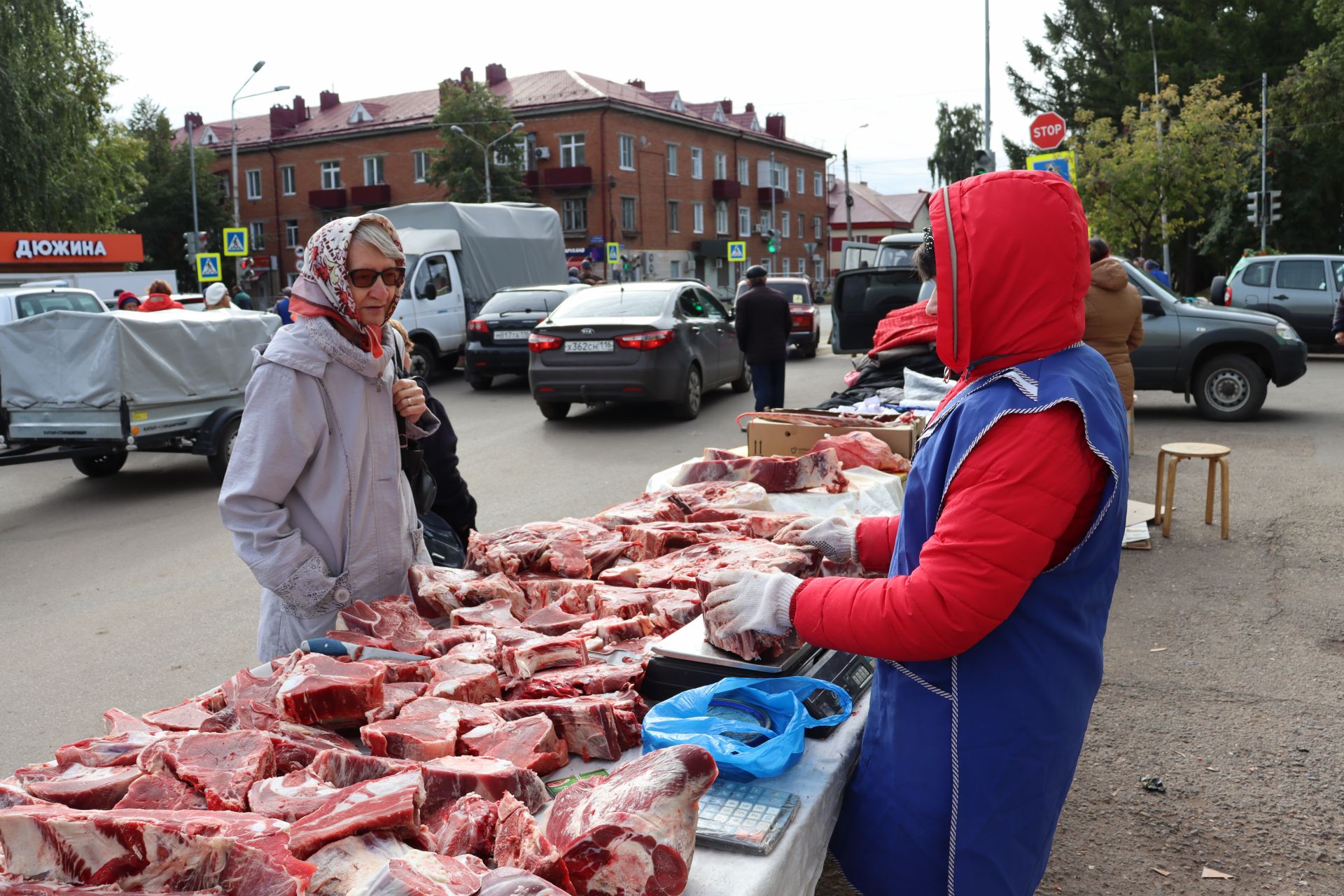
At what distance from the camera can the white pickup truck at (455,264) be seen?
61.9 feet

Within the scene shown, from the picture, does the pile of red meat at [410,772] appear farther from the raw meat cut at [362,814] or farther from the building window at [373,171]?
the building window at [373,171]

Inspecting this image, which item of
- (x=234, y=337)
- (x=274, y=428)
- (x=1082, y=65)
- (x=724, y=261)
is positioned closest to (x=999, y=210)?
(x=274, y=428)

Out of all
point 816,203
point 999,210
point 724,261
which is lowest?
point 999,210

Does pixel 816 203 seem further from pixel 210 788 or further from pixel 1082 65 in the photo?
pixel 210 788

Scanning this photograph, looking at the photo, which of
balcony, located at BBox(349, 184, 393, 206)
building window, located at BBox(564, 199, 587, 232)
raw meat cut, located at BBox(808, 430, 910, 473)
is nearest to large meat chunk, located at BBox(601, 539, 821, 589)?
raw meat cut, located at BBox(808, 430, 910, 473)

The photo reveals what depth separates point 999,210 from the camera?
1918mm

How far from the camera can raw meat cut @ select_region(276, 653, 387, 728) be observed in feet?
7.95

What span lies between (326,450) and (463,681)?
95 centimetres

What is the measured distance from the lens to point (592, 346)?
43.8 feet

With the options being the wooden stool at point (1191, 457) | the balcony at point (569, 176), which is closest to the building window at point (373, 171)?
the balcony at point (569, 176)

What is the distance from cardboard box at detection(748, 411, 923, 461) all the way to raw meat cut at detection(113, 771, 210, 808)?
163 inches

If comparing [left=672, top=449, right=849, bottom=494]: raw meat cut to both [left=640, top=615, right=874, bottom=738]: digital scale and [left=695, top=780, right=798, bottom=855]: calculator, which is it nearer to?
[left=640, top=615, right=874, bottom=738]: digital scale

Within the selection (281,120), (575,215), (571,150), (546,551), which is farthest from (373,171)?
(546,551)

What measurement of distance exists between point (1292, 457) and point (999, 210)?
36.4 ft
